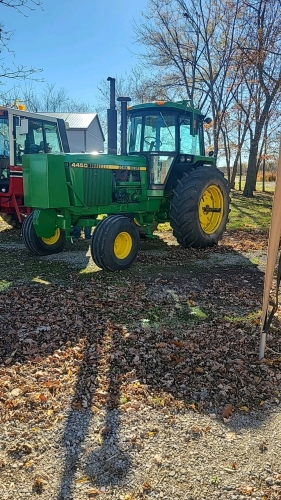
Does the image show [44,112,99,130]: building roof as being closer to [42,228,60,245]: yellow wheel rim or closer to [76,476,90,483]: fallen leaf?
[42,228,60,245]: yellow wheel rim

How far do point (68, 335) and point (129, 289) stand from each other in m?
1.63

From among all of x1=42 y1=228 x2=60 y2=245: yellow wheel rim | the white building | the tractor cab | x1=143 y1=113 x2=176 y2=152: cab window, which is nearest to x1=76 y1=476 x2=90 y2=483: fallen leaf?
x1=42 y1=228 x2=60 y2=245: yellow wheel rim

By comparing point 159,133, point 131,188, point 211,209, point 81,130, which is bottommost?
point 211,209

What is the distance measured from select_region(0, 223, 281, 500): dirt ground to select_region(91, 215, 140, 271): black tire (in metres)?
0.45

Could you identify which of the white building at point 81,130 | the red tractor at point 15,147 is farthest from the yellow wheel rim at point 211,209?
the white building at point 81,130

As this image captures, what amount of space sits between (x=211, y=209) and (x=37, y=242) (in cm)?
355

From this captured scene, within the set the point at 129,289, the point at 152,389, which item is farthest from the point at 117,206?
the point at 152,389

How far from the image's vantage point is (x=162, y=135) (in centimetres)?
800

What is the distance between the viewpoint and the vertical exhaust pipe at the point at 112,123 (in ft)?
24.3

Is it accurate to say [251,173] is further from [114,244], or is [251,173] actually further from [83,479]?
[83,479]

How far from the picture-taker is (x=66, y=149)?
1105 centimetres

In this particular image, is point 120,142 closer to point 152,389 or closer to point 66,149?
point 66,149

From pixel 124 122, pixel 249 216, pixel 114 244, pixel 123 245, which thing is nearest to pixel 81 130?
pixel 249 216

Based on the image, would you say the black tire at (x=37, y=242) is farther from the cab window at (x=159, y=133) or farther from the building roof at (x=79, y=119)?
the building roof at (x=79, y=119)
